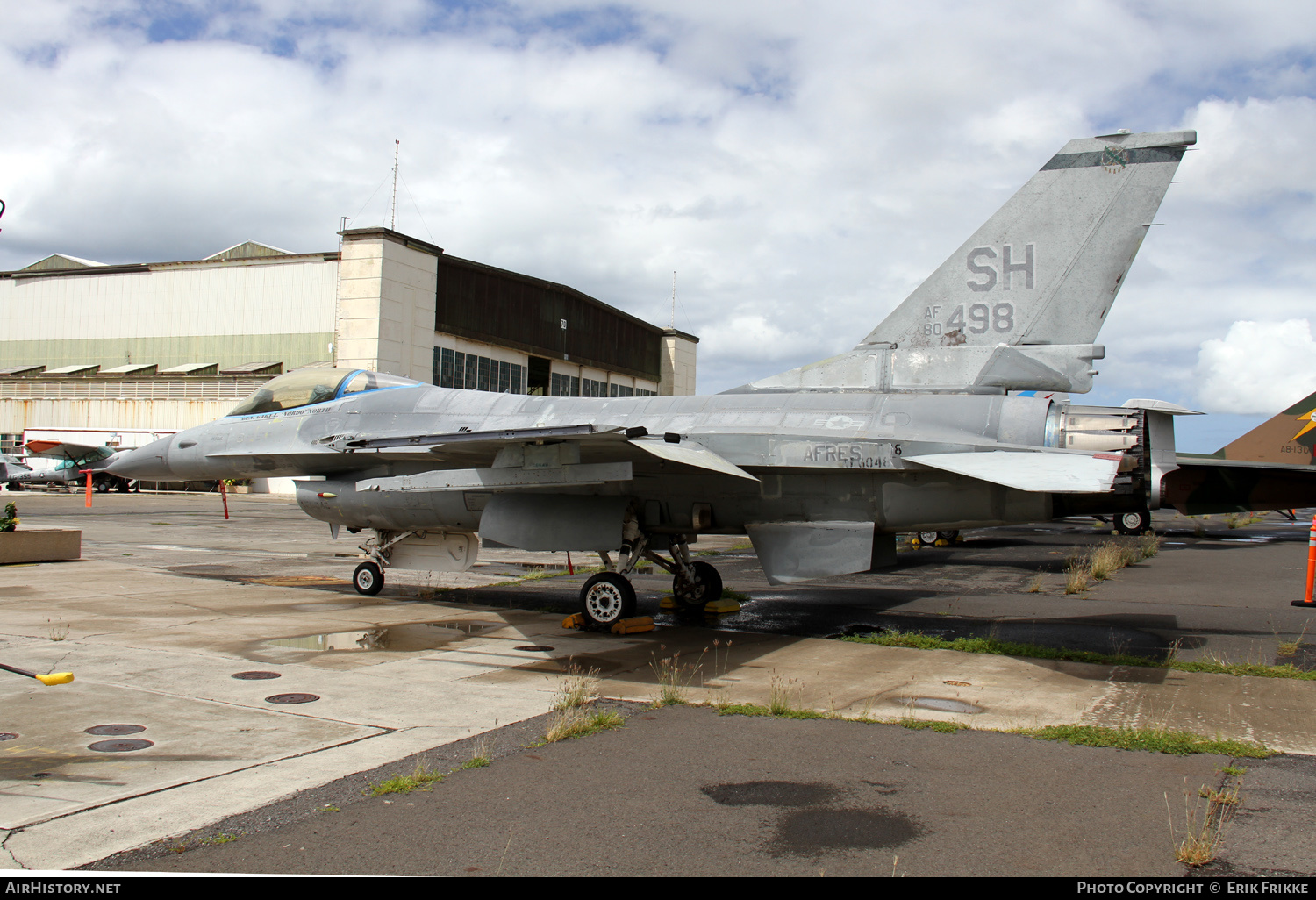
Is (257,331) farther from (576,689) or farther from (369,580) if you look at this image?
(576,689)

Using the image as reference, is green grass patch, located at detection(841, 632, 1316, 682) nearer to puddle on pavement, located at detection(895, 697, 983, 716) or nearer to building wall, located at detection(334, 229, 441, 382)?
puddle on pavement, located at detection(895, 697, 983, 716)

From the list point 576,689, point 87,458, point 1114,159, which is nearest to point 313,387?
point 576,689

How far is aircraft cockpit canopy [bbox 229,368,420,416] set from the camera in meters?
12.9

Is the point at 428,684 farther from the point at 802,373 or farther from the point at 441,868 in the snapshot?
the point at 802,373

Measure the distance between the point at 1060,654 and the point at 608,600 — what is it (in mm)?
5001

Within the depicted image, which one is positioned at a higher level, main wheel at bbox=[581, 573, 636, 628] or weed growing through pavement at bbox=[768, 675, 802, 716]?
main wheel at bbox=[581, 573, 636, 628]

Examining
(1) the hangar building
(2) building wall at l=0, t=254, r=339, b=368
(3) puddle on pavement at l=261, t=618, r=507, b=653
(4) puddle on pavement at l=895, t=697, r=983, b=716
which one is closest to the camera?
(4) puddle on pavement at l=895, t=697, r=983, b=716

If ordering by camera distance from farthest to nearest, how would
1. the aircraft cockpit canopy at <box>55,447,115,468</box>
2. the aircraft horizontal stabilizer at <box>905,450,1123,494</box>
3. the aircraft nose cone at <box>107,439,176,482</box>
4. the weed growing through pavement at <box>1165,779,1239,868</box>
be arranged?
the aircraft cockpit canopy at <box>55,447,115,468</box>, the aircraft nose cone at <box>107,439,176,482</box>, the aircraft horizontal stabilizer at <box>905,450,1123,494</box>, the weed growing through pavement at <box>1165,779,1239,868</box>

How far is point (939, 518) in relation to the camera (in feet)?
31.5

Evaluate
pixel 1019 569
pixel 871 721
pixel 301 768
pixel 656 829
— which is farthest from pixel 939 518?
pixel 1019 569

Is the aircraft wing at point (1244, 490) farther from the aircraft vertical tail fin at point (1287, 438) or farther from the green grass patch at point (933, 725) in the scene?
the aircraft vertical tail fin at point (1287, 438)

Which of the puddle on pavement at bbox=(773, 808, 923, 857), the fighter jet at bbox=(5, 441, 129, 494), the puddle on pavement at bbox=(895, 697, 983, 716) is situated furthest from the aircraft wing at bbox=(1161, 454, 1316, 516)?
the fighter jet at bbox=(5, 441, 129, 494)

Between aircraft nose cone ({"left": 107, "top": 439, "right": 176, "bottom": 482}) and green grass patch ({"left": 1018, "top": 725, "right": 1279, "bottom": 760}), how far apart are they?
42.0 ft

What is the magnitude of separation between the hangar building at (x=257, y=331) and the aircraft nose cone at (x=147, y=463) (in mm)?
25596
